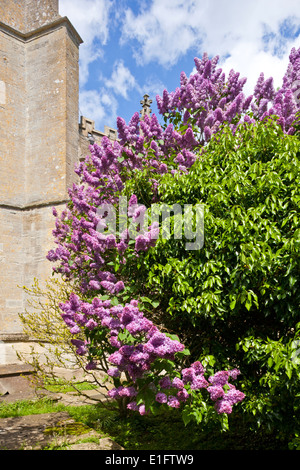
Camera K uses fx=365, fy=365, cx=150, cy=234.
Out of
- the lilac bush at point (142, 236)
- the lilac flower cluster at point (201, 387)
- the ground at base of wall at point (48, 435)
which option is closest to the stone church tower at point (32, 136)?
the lilac bush at point (142, 236)

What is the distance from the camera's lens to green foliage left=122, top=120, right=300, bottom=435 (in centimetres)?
337

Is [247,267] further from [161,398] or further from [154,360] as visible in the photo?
[161,398]

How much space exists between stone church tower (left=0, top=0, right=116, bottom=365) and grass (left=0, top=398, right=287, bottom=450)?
5.56 metres

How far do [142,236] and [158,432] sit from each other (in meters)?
3.47

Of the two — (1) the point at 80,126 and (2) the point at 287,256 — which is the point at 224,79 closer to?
(2) the point at 287,256

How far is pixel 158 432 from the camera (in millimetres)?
5488

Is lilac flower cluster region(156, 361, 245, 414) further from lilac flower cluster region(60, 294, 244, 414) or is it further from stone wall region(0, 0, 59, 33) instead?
stone wall region(0, 0, 59, 33)

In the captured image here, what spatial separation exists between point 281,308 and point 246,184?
1301mm

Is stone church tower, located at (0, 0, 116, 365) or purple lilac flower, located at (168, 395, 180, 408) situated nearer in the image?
purple lilac flower, located at (168, 395, 180, 408)
